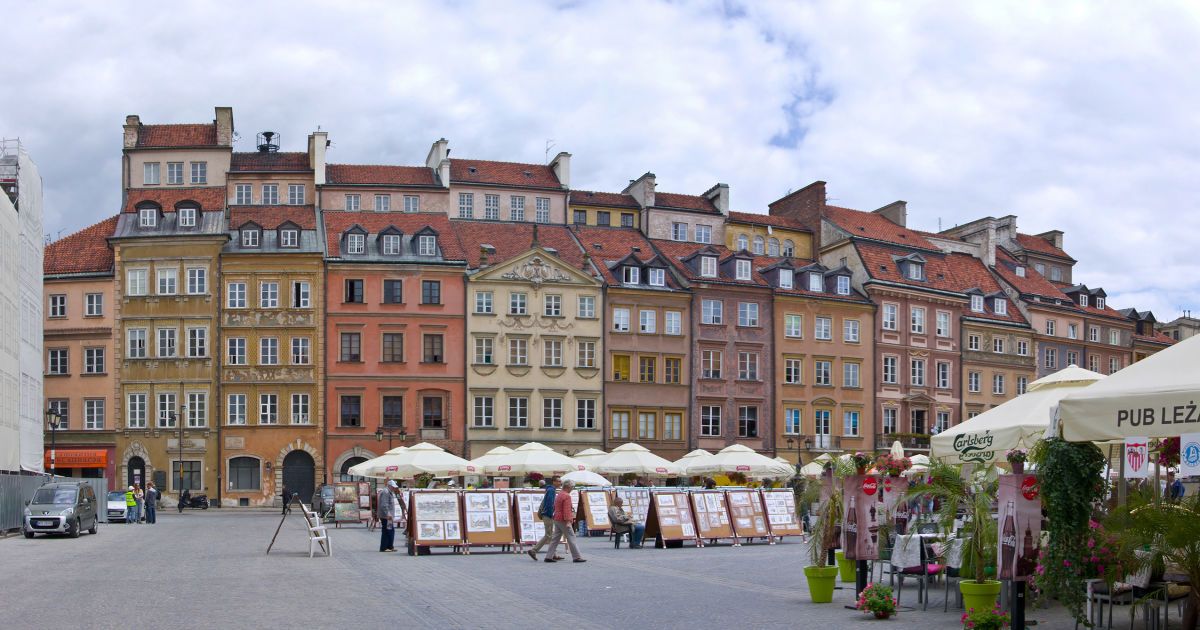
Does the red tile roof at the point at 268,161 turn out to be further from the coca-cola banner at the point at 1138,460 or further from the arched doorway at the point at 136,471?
the coca-cola banner at the point at 1138,460

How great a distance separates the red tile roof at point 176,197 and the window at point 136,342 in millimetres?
5793

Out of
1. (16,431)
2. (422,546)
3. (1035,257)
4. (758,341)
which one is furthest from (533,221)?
(422,546)

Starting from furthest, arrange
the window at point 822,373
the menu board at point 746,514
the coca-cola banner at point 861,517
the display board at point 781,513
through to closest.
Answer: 1. the window at point 822,373
2. the display board at point 781,513
3. the menu board at point 746,514
4. the coca-cola banner at point 861,517

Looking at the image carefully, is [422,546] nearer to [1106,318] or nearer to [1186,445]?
[1186,445]

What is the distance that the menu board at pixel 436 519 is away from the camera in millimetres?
28266

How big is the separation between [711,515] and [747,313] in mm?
35615

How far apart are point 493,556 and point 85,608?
12494 millimetres

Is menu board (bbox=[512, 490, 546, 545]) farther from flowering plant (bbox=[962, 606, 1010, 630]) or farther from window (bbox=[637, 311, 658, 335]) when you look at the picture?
window (bbox=[637, 311, 658, 335])

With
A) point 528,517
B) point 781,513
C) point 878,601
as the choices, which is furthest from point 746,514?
point 878,601

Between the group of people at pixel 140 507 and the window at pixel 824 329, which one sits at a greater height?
the window at pixel 824 329

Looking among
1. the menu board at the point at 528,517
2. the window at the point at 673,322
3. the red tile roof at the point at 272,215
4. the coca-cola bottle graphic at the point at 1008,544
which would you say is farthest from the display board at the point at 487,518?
the window at the point at 673,322

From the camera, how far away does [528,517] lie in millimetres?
29562

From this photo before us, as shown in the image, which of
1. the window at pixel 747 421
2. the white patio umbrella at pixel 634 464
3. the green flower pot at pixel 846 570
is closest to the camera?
the green flower pot at pixel 846 570

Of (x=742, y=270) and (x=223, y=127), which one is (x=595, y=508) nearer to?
(x=742, y=270)
